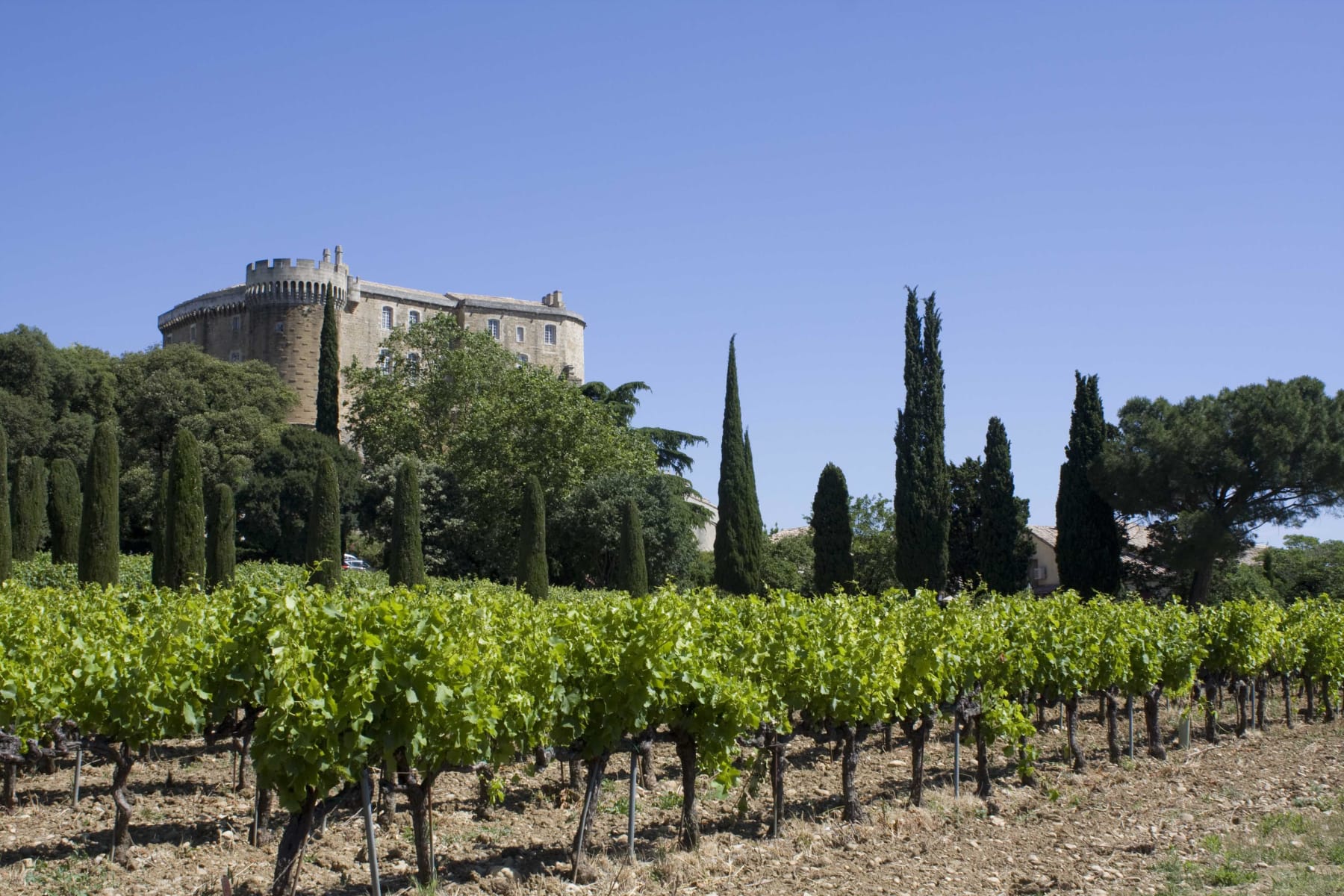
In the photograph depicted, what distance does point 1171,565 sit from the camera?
32594mm

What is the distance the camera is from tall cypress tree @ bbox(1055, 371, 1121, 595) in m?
33.7

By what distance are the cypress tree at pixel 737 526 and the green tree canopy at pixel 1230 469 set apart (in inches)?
441

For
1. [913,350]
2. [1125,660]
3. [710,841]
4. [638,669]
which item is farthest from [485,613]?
[913,350]

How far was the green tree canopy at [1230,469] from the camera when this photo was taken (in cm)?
3066

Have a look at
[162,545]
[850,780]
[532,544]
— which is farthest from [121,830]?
[532,544]

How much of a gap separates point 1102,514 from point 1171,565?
249cm

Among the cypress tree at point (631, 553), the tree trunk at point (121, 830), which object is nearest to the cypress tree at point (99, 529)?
the cypress tree at point (631, 553)

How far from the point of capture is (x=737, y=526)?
37156 millimetres

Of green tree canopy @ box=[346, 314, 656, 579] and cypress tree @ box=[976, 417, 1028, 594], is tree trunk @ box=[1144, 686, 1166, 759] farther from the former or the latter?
green tree canopy @ box=[346, 314, 656, 579]

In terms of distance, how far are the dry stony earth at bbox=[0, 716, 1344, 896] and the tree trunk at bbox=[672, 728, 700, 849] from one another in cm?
13

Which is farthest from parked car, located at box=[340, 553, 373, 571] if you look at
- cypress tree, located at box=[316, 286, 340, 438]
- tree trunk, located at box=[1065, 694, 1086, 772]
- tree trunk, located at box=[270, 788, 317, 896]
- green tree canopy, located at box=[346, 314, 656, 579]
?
tree trunk, located at box=[270, 788, 317, 896]

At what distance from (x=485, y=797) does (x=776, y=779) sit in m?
2.72

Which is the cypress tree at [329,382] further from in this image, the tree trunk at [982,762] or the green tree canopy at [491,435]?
the tree trunk at [982,762]

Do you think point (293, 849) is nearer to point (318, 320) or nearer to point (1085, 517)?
point (1085, 517)
